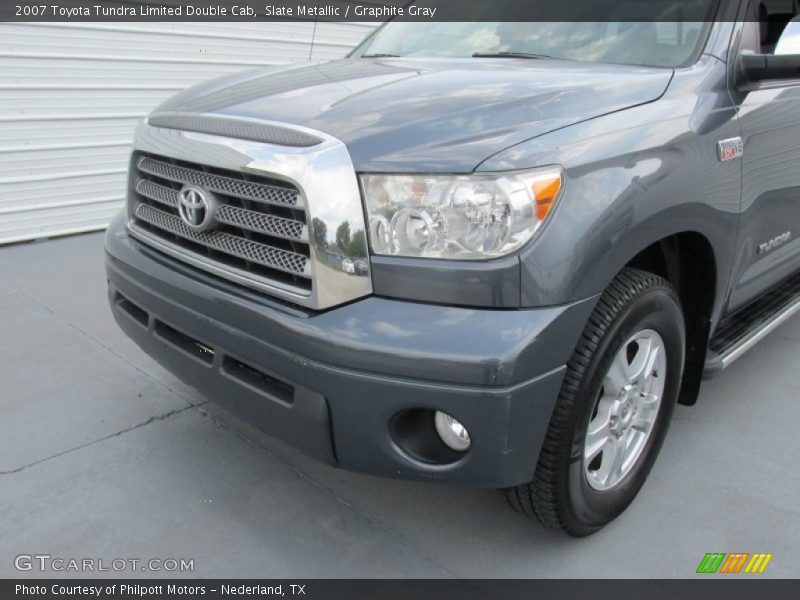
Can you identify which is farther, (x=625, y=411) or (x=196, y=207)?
(x=625, y=411)

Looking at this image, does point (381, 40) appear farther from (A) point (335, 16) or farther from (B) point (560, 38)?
(A) point (335, 16)

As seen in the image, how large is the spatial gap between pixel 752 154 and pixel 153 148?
Answer: 209cm

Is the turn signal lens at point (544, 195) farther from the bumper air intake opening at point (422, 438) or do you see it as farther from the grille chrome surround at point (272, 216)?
the bumper air intake opening at point (422, 438)

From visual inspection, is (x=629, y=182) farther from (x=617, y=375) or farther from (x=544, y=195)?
(x=617, y=375)

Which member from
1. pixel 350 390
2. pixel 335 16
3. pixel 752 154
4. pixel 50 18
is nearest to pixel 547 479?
pixel 350 390

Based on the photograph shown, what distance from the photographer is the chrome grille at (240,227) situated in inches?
74.9

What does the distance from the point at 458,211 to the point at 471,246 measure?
96 millimetres

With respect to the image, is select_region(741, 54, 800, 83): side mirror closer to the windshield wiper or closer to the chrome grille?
the windshield wiper

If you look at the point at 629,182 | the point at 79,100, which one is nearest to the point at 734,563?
the point at 629,182

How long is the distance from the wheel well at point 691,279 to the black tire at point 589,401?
0.17 m

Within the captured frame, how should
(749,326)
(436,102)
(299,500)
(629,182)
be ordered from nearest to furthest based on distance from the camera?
(629,182)
(436,102)
(299,500)
(749,326)

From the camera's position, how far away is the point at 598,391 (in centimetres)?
197

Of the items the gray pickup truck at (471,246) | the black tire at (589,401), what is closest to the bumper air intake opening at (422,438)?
the gray pickup truck at (471,246)

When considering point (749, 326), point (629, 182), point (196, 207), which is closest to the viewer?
point (629, 182)
